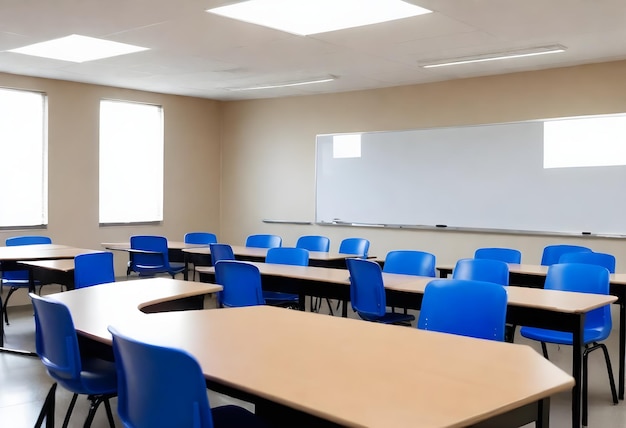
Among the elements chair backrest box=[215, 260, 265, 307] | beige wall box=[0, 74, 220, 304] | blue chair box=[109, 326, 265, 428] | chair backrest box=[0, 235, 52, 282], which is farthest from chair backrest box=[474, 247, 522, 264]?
beige wall box=[0, 74, 220, 304]

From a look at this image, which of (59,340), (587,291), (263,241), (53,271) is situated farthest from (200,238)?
(59,340)

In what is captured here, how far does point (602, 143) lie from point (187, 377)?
6.13 m

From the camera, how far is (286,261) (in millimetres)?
5773

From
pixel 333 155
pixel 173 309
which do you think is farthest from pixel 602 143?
pixel 173 309

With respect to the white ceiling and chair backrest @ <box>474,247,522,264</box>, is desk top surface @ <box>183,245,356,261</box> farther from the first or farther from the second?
the white ceiling

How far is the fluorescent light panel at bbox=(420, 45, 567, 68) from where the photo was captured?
6.14 m

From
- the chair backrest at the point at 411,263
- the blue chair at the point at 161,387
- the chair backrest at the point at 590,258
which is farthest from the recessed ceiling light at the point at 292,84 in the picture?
the blue chair at the point at 161,387

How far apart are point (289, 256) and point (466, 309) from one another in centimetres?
278

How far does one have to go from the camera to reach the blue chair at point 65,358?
2691 mm

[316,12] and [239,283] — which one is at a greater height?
[316,12]

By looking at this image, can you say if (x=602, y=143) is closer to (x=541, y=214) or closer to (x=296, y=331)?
(x=541, y=214)

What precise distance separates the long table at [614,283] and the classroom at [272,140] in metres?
1.96

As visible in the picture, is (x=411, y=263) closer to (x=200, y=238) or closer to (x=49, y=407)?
(x=49, y=407)

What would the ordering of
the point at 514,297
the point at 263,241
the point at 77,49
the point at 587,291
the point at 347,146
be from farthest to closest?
1. the point at 347,146
2. the point at 263,241
3. the point at 77,49
4. the point at 587,291
5. the point at 514,297
